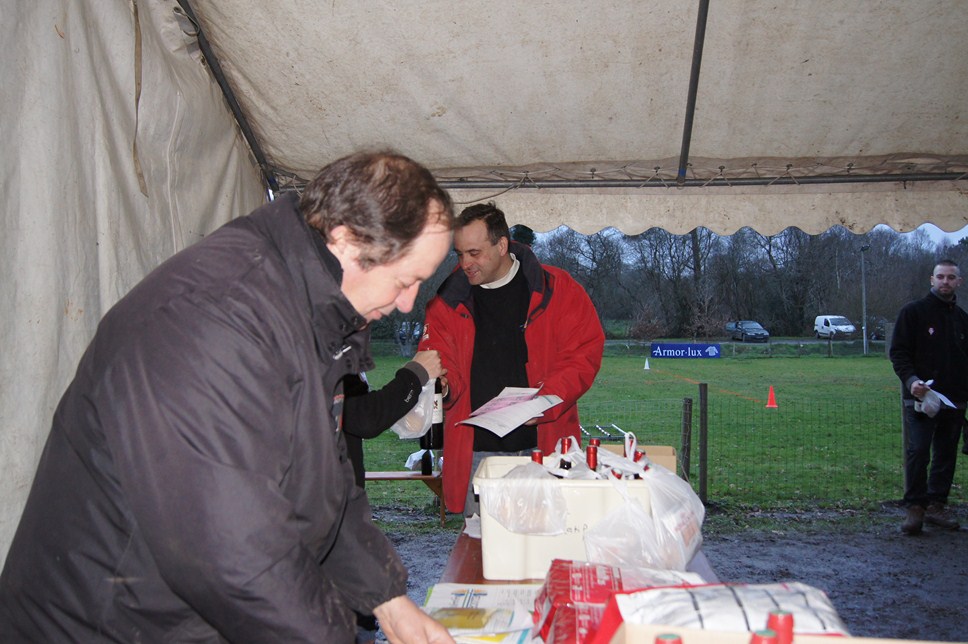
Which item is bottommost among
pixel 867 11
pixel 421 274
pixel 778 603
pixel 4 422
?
pixel 778 603

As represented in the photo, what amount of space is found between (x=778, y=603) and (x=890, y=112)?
2.84 metres

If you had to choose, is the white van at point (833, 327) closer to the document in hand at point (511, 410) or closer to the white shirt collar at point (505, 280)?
the white shirt collar at point (505, 280)

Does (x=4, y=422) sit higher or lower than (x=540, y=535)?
higher

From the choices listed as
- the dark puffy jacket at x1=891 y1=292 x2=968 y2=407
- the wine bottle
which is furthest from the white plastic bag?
the dark puffy jacket at x1=891 y1=292 x2=968 y2=407

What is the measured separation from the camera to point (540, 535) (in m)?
1.87

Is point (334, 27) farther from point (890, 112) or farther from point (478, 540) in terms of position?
point (890, 112)

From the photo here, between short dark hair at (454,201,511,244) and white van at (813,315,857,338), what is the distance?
1507 centimetres

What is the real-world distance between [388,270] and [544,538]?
97 centimetres

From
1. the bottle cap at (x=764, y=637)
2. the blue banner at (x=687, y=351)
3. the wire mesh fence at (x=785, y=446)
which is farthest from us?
the blue banner at (x=687, y=351)

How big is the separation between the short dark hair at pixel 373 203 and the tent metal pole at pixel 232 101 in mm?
1776

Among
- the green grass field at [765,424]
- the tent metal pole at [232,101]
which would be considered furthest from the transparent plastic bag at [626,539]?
the green grass field at [765,424]

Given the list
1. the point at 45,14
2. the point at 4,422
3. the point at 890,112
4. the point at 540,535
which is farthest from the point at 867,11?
the point at 4,422

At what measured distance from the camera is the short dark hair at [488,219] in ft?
10.1

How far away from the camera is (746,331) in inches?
643
